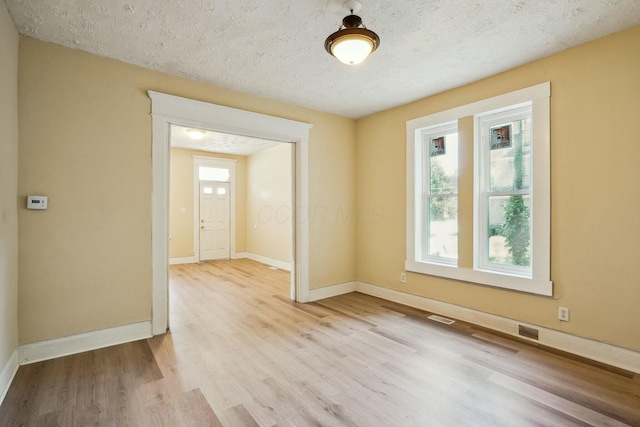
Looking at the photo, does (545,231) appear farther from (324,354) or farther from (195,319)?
(195,319)

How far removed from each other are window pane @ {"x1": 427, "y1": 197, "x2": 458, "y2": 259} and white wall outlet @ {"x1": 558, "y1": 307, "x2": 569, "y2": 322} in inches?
44.7

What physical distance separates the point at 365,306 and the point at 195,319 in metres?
2.11

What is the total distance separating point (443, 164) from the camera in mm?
3859

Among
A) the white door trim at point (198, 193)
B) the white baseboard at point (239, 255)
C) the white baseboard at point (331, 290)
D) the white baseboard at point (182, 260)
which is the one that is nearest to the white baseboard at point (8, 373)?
the white baseboard at point (331, 290)

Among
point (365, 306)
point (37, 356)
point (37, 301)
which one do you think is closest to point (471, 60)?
point (365, 306)

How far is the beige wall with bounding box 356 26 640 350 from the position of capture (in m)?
2.42

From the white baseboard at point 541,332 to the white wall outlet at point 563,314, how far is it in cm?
13

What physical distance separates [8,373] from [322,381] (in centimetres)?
227

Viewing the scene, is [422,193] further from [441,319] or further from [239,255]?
[239,255]

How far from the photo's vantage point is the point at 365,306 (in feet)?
13.3

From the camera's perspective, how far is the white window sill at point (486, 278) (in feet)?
9.42

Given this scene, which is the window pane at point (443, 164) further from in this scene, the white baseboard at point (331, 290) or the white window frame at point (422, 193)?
the white baseboard at point (331, 290)

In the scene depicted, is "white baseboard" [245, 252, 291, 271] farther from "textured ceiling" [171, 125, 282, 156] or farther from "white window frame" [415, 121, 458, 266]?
"white window frame" [415, 121, 458, 266]

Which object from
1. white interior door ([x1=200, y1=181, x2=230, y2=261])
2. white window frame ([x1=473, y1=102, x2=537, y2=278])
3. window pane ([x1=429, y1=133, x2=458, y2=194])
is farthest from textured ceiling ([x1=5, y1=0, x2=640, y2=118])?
white interior door ([x1=200, y1=181, x2=230, y2=261])
